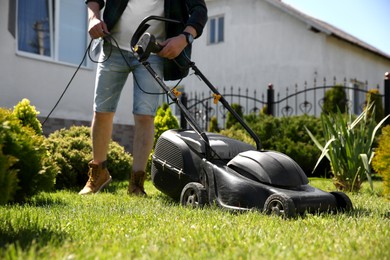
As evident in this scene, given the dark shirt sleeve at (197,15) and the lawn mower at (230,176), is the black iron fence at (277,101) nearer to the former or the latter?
the dark shirt sleeve at (197,15)

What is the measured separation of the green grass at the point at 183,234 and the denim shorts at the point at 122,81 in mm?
1040

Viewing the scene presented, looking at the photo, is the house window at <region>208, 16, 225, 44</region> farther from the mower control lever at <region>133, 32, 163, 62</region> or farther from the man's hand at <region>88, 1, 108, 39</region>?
the mower control lever at <region>133, 32, 163, 62</region>

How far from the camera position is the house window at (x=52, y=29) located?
766 centimetres

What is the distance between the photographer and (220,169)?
11.0ft

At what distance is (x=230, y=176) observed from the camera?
3.27 meters

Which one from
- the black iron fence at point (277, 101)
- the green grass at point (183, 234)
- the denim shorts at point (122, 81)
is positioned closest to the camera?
the green grass at point (183, 234)

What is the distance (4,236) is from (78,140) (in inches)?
142

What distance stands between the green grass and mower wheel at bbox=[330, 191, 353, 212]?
5 centimetres

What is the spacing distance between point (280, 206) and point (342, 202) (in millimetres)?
630

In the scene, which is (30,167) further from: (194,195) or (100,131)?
(194,195)

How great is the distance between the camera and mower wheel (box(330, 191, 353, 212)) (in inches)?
135

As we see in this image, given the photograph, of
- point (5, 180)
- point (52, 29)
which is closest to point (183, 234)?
point (5, 180)

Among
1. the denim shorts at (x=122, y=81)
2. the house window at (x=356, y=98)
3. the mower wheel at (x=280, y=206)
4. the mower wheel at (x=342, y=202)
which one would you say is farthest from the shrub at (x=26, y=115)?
the house window at (x=356, y=98)

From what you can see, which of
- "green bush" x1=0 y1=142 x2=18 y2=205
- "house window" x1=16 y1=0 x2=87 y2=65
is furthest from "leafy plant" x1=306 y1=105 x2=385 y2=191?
"house window" x1=16 y1=0 x2=87 y2=65
